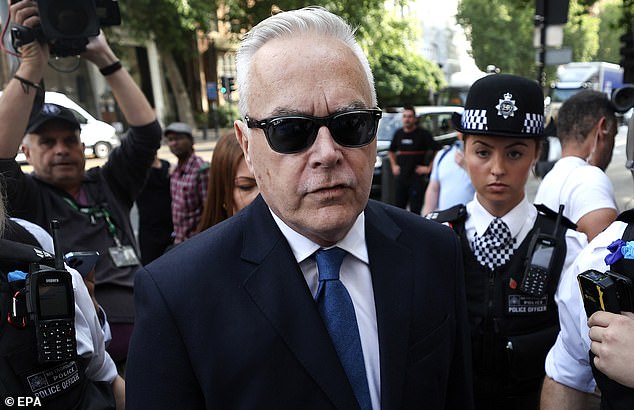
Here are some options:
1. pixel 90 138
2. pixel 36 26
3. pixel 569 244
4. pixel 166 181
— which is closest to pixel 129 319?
pixel 36 26

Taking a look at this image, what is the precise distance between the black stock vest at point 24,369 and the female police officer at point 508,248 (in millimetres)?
1503

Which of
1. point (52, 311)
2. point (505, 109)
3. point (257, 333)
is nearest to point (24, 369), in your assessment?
point (52, 311)

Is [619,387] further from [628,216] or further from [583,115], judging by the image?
[583,115]

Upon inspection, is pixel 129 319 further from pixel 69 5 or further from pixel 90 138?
pixel 90 138

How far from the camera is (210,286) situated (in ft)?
4.31

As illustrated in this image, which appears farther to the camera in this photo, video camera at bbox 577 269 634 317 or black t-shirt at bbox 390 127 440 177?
black t-shirt at bbox 390 127 440 177

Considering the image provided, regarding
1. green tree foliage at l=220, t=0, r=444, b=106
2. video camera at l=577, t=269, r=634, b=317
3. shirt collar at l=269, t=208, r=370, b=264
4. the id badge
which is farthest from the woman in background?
green tree foliage at l=220, t=0, r=444, b=106

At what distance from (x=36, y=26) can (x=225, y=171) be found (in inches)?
45.4

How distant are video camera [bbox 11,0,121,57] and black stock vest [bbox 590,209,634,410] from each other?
252 cm

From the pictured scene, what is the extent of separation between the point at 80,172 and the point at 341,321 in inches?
85.2

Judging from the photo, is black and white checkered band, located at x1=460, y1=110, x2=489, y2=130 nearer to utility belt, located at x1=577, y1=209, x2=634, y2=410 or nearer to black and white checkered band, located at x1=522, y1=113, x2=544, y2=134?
black and white checkered band, located at x1=522, y1=113, x2=544, y2=134

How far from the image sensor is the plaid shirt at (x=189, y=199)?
4.48 metres

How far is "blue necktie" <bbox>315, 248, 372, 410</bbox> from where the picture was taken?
1316 millimetres

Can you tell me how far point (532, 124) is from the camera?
2283 mm
